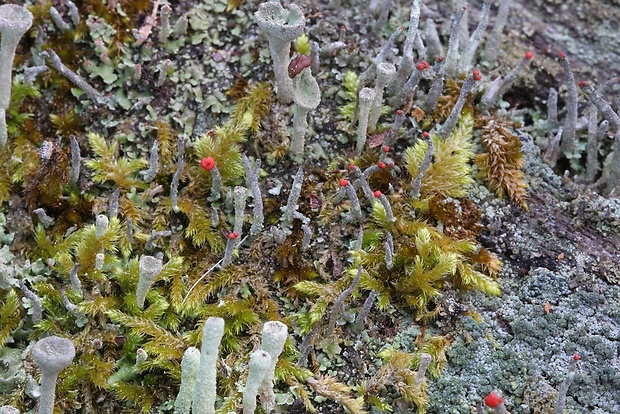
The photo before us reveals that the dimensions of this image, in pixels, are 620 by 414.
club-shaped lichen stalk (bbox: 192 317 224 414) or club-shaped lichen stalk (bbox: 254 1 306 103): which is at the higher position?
club-shaped lichen stalk (bbox: 254 1 306 103)

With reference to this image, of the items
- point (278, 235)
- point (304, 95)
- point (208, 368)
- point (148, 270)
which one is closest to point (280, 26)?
point (304, 95)

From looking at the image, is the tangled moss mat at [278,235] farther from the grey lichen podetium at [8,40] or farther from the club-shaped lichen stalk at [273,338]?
the club-shaped lichen stalk at [273,338]

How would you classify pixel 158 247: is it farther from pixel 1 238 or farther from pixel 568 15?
pixel 568 15

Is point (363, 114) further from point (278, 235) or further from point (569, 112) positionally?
point (569, 112)

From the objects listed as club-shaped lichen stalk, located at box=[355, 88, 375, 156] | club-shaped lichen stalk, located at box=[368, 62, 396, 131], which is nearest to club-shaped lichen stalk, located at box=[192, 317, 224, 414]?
→ club-shaped lichen stalk, located at box=[355, 88, 375, 156]

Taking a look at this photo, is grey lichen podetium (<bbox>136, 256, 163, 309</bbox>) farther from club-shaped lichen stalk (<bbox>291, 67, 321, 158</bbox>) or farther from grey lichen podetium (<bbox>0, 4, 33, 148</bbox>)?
grey lichen podetium (<bbox>0, 4, 33, 148</bbox>)

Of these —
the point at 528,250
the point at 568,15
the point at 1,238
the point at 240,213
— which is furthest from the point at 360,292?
the point at 568,15

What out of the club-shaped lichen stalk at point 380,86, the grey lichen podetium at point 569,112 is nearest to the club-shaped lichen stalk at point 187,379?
the club-shaped lichen stalk at point 380,86
